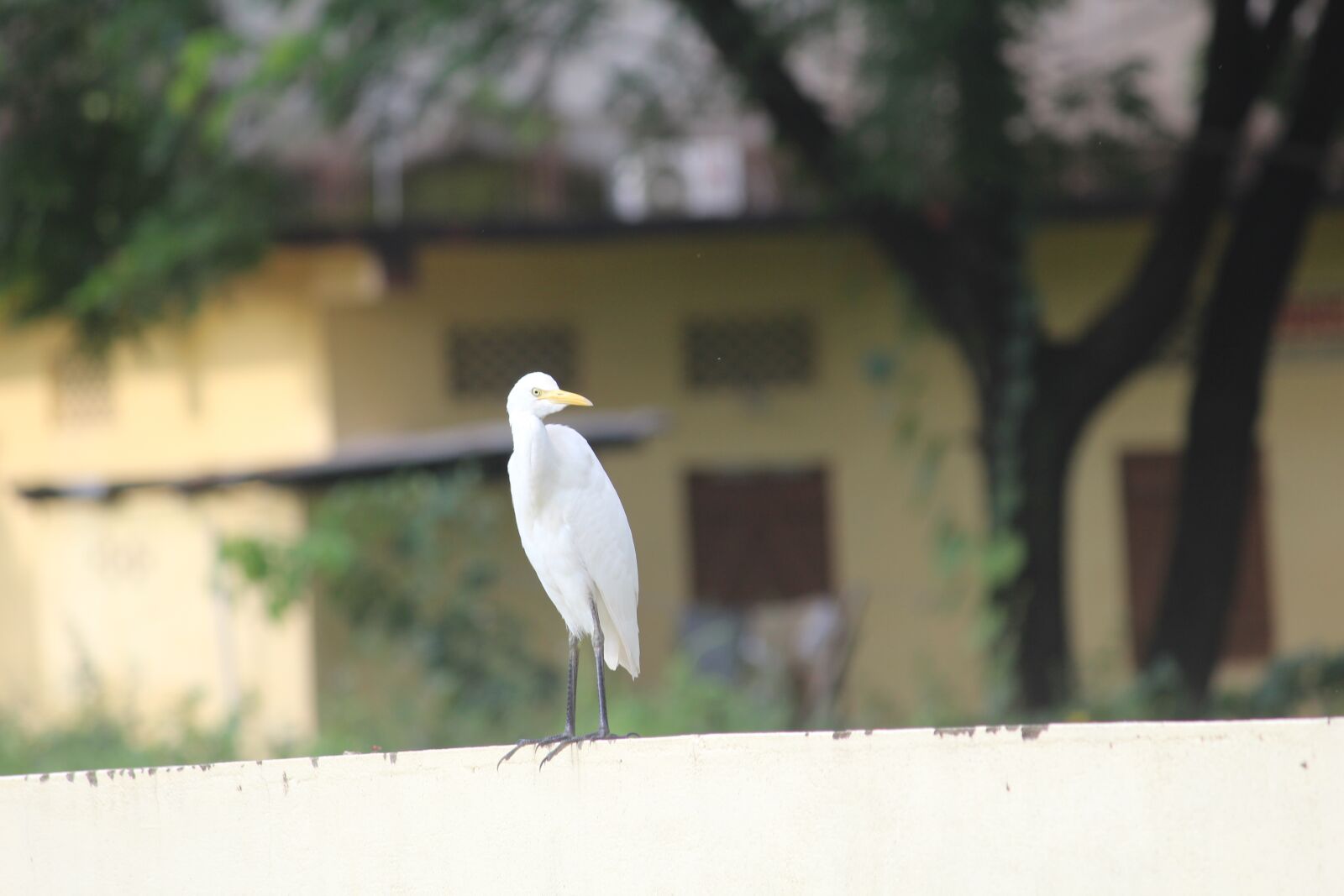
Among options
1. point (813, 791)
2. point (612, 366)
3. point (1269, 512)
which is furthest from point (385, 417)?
point (813, 791)

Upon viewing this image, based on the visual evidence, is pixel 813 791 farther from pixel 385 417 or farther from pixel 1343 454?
pixel 1343 454

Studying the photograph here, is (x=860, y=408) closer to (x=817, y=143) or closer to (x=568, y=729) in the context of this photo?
(x=817, y=143)

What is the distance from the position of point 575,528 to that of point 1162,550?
786cm

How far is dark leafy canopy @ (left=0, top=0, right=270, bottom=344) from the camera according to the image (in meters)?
7.85

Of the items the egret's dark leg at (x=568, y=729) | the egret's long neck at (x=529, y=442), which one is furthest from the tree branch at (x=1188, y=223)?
the egret's long neck at (x=529, y=442)

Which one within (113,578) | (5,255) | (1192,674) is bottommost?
(1192,674)

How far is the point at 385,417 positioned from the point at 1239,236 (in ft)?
15.5

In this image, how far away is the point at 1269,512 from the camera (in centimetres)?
1055

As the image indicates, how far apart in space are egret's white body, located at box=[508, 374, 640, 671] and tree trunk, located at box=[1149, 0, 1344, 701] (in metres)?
4.96

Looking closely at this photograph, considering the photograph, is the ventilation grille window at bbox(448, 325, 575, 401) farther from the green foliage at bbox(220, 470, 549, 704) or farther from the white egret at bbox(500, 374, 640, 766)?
the white egret at bbox(500, 374, 640, 766)

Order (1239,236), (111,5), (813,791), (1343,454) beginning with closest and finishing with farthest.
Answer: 1. (813,791)
2. (1239,236)
3. (111,5)
4. (1343,454)

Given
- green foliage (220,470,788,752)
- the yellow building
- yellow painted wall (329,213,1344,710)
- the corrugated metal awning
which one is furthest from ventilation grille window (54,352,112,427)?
green foliage (220,470,788,752)

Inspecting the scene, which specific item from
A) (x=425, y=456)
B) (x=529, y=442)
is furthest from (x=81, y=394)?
(x=529, y=442)

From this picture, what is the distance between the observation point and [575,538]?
3.37m
